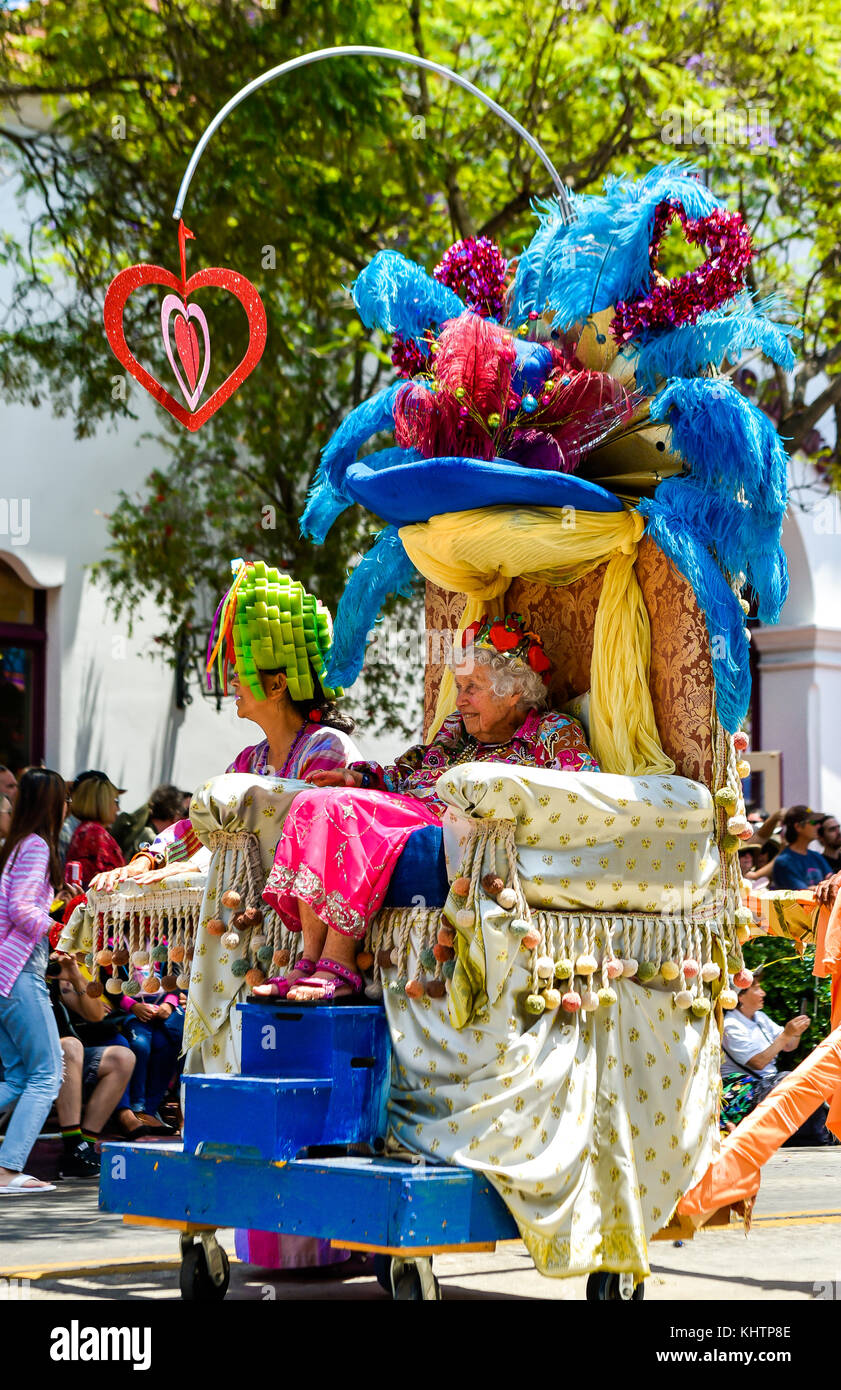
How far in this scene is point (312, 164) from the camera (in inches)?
400

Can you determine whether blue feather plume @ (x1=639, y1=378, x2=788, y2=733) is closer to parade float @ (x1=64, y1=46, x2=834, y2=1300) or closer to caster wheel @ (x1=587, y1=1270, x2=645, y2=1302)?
parade float @ (x1=64, y1=46, x2=834, y2=1300)

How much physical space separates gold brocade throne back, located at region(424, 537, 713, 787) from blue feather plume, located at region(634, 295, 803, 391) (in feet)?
1.77

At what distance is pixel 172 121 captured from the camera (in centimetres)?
1007

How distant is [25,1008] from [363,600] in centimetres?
254

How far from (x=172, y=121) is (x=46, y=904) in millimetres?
5186

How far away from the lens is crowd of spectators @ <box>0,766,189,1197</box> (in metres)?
7.05

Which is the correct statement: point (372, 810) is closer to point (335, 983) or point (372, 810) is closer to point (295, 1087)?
point (335, 983)

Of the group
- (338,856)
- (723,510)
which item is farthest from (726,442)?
(338,856)

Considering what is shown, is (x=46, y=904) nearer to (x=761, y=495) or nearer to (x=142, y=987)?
(x=142, y=987)

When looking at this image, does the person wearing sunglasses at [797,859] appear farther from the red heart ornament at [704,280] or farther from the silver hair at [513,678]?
the red heart ornament at [704,280]

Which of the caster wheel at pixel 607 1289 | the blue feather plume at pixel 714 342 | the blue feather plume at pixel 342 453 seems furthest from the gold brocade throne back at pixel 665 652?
the caster wheel at pixel 607 1289

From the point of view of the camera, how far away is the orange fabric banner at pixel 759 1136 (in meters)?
4.70

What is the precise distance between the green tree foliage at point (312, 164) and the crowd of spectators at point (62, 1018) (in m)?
3.24

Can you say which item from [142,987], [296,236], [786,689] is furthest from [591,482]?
[786,689]
